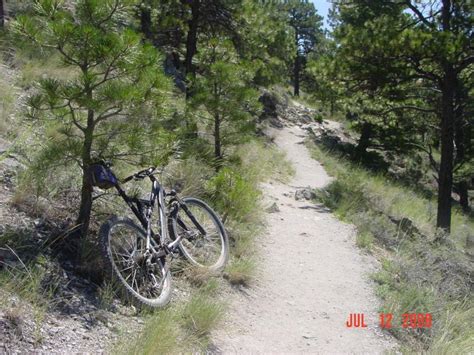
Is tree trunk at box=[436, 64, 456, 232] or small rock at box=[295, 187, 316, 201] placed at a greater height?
tree trunk at box=[436, 64, 456, 232]

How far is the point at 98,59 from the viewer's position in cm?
376

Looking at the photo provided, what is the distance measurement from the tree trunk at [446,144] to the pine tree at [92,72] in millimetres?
7603

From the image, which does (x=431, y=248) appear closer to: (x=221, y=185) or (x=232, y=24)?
(x=221, y=185)

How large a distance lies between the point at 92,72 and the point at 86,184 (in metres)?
1.02

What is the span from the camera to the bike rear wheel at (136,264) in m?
3.88

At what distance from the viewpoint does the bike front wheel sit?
5.04 meters

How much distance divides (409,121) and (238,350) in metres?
10.3

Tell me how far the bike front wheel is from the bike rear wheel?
0.74 m

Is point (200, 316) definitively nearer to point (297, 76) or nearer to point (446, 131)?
point (446, 131)

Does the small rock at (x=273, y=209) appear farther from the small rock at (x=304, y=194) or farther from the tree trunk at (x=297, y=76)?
the tree trunk at (x=297, y=76)

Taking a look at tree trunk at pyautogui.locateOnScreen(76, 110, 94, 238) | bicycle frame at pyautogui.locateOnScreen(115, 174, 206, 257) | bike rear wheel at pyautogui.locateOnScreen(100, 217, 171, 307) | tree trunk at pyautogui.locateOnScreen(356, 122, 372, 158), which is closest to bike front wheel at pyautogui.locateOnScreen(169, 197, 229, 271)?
bicycle frame at pyautogui.locateOnScreen(115, 174, 206, 257)

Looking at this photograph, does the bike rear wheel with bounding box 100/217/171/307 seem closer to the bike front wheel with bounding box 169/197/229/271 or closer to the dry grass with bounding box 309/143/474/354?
the bike front wheel with bounding box 169/197/229/271

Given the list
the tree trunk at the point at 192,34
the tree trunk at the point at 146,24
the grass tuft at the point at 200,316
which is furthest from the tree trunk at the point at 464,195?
the grass tuft at the point at 200,316
